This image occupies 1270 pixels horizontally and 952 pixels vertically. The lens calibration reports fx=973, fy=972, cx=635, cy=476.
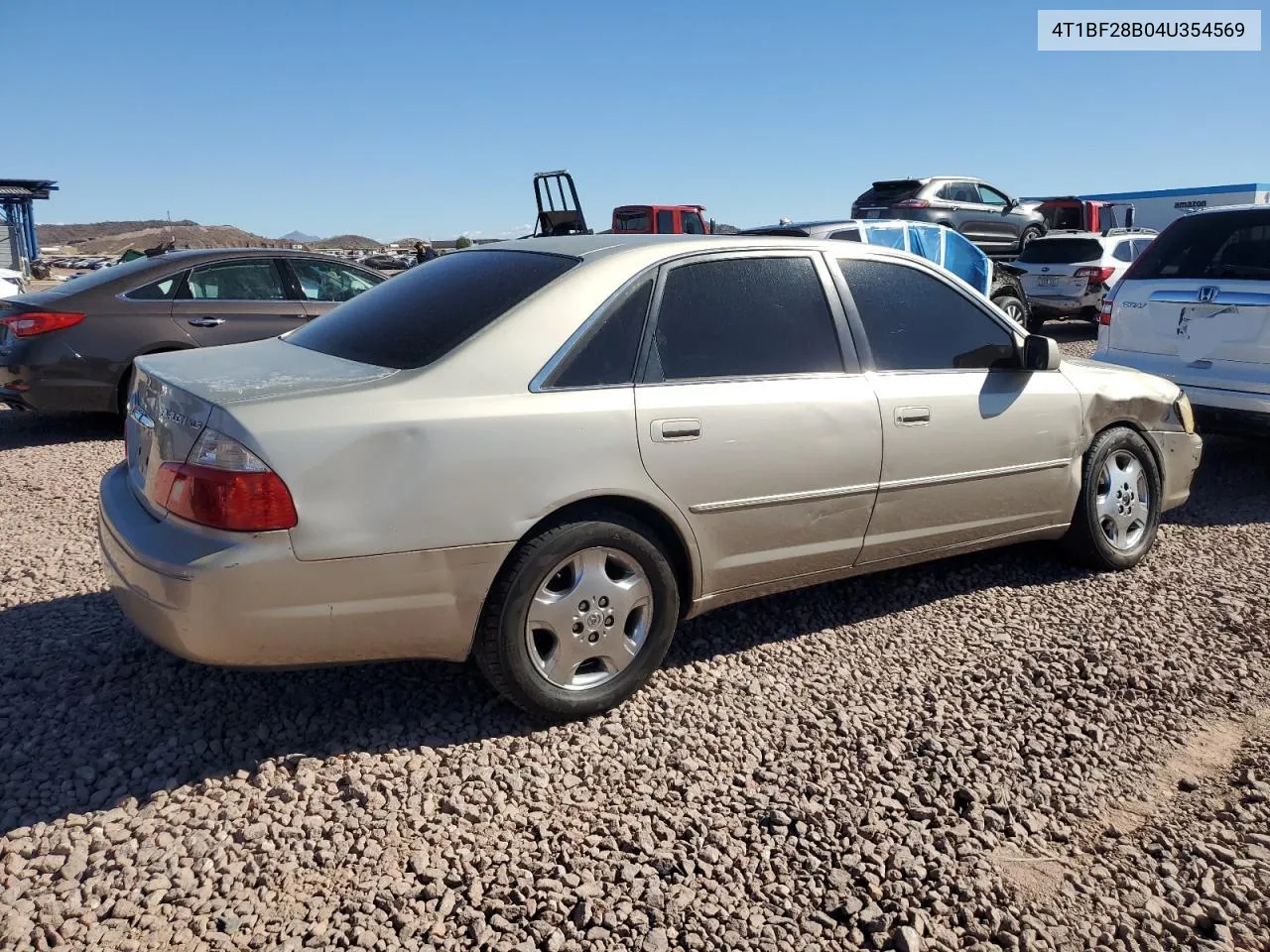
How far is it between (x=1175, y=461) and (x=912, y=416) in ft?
6.56

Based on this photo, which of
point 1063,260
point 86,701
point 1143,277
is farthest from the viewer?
point 1063,260

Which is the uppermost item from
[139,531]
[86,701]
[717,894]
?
[139,531]

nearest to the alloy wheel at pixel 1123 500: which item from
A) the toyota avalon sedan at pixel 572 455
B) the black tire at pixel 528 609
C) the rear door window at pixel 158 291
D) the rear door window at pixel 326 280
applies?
the toyota avalon sedan at pixel 572 455

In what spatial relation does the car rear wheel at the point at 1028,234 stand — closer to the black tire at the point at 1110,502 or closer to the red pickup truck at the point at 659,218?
the red pickup truck at the point at 659,218

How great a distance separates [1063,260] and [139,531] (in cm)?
1392

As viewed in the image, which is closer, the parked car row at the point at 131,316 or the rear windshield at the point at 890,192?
the parked car row at the point at 131,316

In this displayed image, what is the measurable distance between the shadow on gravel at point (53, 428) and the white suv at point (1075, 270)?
1208cm

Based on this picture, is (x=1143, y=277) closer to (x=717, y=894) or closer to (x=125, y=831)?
(x=717, y=894)

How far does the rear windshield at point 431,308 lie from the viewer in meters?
3.20

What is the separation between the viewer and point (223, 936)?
2264 mm

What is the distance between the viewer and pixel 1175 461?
4.97 meters

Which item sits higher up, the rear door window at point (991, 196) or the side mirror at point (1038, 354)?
the rear door window at point (991, 196)

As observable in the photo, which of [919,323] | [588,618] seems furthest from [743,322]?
[588,618]

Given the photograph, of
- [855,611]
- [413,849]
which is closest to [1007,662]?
[855,611]
